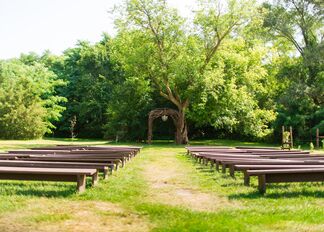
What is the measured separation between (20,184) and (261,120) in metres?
27.7

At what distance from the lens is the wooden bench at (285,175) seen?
6.78 m

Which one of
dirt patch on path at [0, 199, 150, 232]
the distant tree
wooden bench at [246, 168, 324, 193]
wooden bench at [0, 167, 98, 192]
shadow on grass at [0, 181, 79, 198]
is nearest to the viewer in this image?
dirt patch on path at [0, 199, 150, 232]

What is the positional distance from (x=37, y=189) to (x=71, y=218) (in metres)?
2.40

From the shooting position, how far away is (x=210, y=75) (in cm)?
2808

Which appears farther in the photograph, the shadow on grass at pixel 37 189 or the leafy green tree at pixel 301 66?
the leafy green tree at pixel 301 66

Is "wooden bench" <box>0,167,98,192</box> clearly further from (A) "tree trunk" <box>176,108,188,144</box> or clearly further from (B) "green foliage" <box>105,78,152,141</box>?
(B) "green foliage" <box>105,78,152,141</box>

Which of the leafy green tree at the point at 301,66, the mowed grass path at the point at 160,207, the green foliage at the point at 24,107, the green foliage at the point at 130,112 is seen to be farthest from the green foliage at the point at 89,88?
the mowed grass path at the point at 160,207

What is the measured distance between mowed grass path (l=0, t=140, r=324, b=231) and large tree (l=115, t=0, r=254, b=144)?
20.9 metres

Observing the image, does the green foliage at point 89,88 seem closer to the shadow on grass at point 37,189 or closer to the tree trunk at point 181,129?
the tree trunk at point 181,129

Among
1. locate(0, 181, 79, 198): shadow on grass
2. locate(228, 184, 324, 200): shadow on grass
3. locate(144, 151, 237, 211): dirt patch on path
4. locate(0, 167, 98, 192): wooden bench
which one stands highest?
locate(0, 167, 98, 192): wooden bench

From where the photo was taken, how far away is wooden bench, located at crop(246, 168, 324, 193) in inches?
267

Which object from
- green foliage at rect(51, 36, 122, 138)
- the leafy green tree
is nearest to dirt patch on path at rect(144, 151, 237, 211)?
the leafy green tree

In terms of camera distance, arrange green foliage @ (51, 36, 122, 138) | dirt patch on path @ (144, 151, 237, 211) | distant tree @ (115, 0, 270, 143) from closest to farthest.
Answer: dirt patch on path @ (144, 151, 237, 211) → distant tree @ (115, 0, 270, 143) → green foliage @ (51, 36, 122, 138)

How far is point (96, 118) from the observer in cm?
4388
